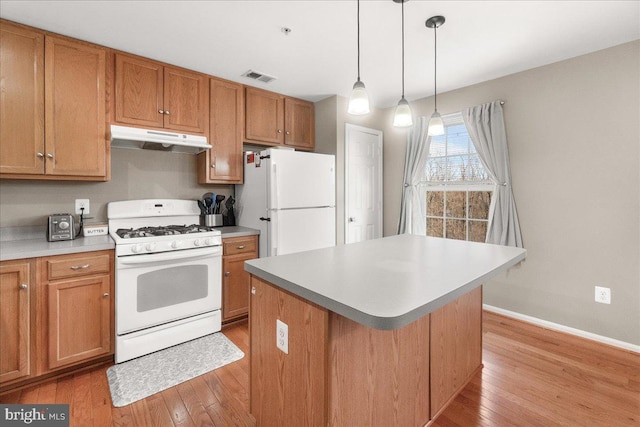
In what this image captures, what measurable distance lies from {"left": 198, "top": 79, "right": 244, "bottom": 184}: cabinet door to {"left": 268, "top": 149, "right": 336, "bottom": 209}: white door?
545mm

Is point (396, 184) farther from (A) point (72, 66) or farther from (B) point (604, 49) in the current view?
(A) point (72, 66)

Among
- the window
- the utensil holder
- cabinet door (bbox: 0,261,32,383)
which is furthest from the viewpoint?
the window

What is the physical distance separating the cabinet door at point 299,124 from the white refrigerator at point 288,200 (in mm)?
571

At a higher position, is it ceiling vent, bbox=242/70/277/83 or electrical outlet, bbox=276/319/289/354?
ceiling vent, bbox=242/70/277/83

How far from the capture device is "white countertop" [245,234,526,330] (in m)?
0.95

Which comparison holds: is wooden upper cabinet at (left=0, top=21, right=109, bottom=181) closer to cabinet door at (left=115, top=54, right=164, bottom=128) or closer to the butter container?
cabinet door at (left=115, top=54, right=164, bottom=128)

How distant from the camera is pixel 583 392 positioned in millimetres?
1889

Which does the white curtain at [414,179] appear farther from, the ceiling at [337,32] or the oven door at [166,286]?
the oven door at [166,286]

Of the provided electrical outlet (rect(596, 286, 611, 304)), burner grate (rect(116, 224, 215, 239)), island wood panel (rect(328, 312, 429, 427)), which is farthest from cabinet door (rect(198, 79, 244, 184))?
electrical outlet (rect(596, 286, 611, 304))

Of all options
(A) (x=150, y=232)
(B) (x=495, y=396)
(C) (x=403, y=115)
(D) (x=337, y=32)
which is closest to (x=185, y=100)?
(A) (x=150, y=232)


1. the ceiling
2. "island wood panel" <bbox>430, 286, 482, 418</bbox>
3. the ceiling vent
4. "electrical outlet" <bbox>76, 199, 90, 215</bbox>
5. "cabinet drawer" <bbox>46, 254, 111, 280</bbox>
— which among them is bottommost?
"island wood panel" <bbox>430, 286, 482, 418</bbox>

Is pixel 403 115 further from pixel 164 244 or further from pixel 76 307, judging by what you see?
pixel 76 307

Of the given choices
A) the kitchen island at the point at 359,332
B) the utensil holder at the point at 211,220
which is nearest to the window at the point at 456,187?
the kitchen island at the point at 359,332

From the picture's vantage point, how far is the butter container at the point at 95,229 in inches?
97.7
